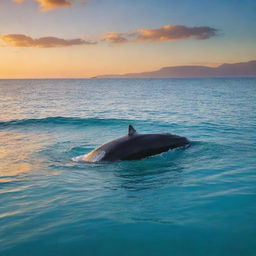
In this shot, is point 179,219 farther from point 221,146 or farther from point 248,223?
point 221,146

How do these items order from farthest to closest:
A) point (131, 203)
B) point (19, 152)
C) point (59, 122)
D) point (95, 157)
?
point (59, 122) < point (19, 152) < point (95, 157) < point (131, 203)

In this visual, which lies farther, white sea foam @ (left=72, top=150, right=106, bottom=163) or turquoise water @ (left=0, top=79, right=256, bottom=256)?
white sea foam @ (left=72, top=150, right=106, bottom=163)

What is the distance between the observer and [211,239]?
6.89 metres

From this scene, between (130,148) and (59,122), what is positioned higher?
(130,148)

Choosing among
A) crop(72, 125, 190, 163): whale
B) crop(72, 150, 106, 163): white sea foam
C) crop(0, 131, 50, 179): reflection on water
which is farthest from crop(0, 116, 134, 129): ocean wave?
crop(72, 125, 190, 163): whale

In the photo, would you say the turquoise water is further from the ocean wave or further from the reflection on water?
the ocean wave

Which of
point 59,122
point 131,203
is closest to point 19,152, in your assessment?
point 131,203

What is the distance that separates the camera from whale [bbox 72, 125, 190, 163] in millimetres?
13266

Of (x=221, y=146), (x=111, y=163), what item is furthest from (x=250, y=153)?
(x=111, y=163)

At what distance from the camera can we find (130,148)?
529 inches

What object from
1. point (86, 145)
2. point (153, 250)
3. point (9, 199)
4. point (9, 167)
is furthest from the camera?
point (86, 145)

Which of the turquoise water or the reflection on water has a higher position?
the turquoise water

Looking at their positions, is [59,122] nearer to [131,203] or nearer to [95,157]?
[95,157]

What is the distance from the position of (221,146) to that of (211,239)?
1086cm
